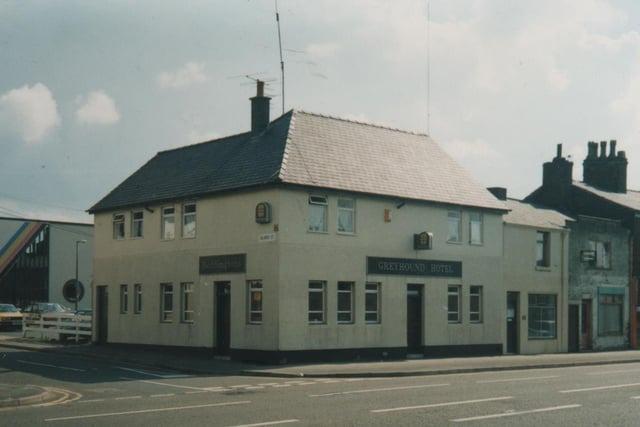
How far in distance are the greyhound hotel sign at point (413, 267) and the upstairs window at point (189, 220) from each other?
6.62 metres

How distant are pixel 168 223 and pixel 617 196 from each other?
25506mm

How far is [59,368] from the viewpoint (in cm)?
2573

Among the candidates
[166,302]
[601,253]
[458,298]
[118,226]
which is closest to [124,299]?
[118,226]

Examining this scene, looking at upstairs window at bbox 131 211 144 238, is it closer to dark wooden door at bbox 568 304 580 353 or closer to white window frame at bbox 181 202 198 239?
white window frame at bbox 181 202 198 239

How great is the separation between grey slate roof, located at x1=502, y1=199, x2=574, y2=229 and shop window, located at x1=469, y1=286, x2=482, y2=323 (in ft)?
12.2

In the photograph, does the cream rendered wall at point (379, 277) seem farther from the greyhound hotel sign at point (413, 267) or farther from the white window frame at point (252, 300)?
the white window frame at point (252, 300)

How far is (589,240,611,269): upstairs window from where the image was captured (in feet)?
139

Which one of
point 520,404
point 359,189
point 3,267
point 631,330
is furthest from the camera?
point 3,267

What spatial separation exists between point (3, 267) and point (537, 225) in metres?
47.9

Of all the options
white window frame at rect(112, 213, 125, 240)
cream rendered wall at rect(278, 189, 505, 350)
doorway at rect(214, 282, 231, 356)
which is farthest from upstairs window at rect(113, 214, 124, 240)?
cream rendered wall at rect(278, 189, 505, 350)

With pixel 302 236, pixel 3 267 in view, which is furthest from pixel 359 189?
pixel 3 267

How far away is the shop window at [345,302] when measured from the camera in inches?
1186

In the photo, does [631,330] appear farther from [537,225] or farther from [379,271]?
[379,271]

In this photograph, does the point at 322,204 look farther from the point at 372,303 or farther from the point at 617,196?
the point at 617,196
